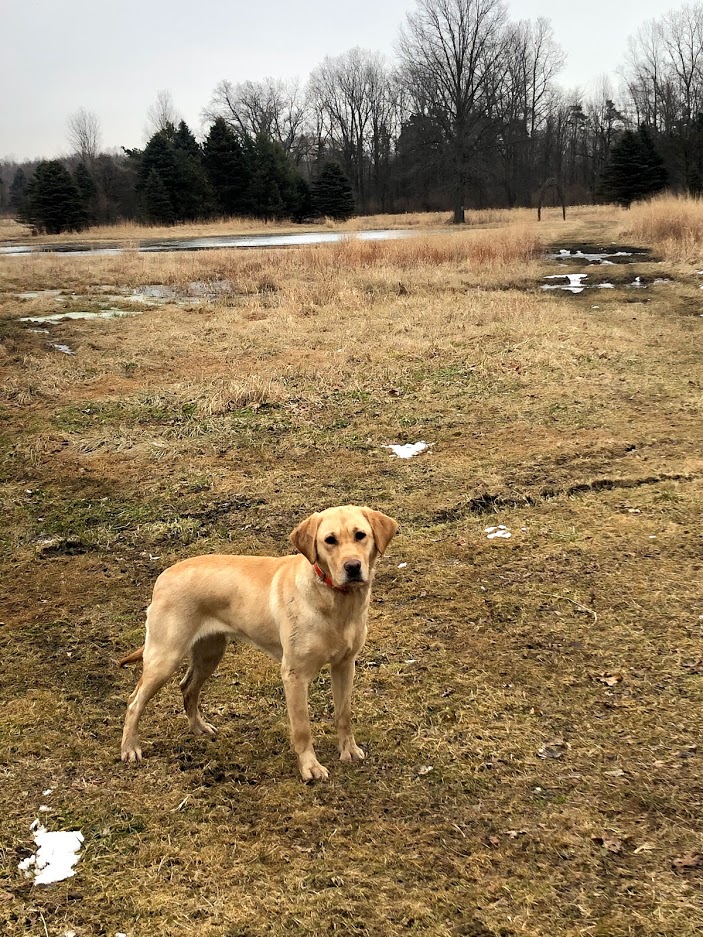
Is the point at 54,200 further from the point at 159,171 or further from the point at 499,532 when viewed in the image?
the point at 499,532

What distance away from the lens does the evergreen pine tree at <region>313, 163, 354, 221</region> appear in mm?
47938

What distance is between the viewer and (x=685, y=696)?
3.39m

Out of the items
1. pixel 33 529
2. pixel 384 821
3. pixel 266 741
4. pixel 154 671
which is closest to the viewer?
pixel 384 821

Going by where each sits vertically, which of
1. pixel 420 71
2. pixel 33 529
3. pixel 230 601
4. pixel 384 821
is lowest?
pixel 384 821

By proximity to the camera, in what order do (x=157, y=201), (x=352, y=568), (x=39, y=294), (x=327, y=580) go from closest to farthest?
1. (x=352, y=568)
2. (x=327, y=580)
3. (x=39, y=294)
4. (x=157, y=201)

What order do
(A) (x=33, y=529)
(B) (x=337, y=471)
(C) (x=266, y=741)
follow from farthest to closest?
(B) (x=337, y=471), (A) (x=33, y=529), (C) (x=266, y=741)

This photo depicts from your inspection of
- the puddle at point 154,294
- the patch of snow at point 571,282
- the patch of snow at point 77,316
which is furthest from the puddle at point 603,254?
the patch of snow at point 77,316

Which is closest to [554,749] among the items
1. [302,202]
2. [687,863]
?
[687,863]

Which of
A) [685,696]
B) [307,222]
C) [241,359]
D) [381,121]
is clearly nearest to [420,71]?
[307,222]

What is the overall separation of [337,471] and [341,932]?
4691 millimetres

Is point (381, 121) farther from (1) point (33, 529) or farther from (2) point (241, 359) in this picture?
(1) point (33, 529)

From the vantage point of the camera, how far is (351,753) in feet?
10.4

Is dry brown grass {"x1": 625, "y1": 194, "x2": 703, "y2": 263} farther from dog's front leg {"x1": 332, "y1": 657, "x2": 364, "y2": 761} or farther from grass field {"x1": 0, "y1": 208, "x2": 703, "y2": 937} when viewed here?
dog's front leg {"x1": 332, "y1": 657, "x2": 364, "y2": 761}

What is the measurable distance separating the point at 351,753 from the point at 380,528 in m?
1.06
